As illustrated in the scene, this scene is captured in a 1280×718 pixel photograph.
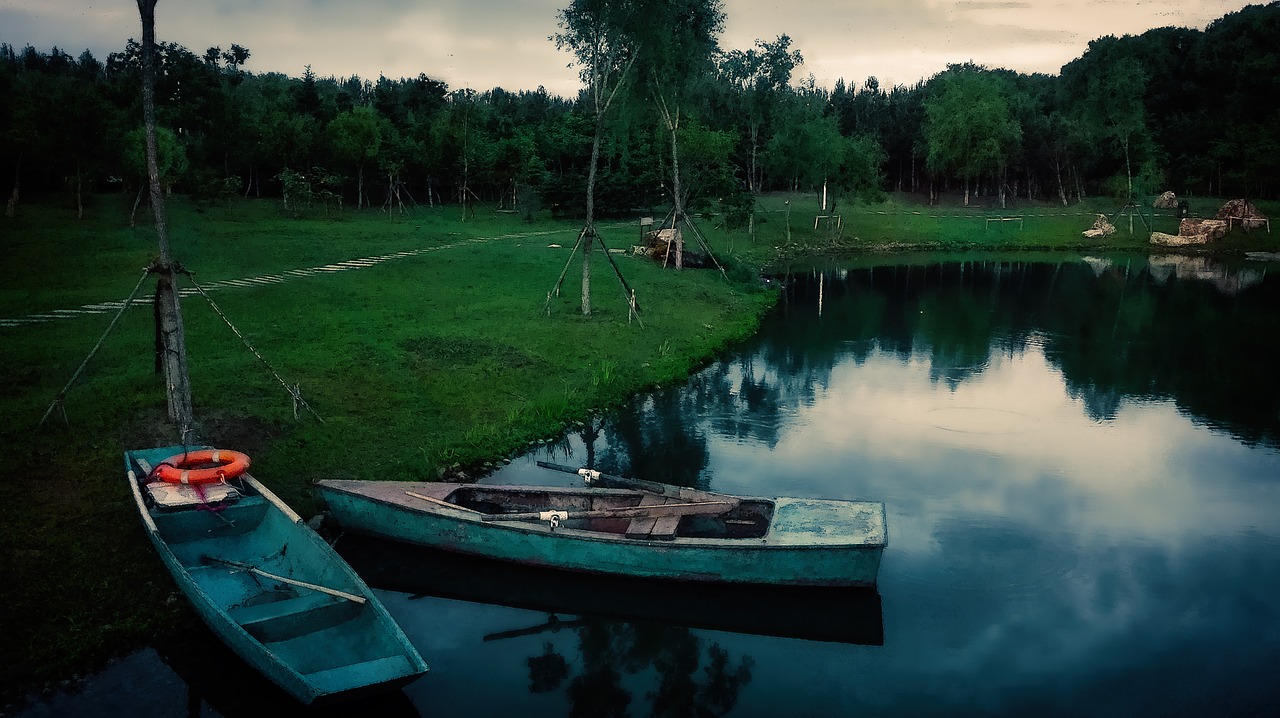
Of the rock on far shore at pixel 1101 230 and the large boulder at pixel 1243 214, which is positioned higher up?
the large boulder at pixel 1243 214

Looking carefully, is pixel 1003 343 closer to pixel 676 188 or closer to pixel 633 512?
pixel 676 188

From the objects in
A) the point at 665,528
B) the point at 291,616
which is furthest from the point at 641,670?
the point at 291,616

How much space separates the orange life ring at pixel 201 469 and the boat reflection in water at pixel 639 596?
2.53m

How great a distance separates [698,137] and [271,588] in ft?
139

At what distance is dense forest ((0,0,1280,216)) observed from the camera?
162ft

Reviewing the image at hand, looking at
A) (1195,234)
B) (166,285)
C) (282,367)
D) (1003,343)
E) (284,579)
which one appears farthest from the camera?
(1195,234)

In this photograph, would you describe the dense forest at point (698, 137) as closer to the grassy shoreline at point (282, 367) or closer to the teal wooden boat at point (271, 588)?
the grassy shoreline at point (282, 367)

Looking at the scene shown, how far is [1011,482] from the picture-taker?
20.3 meters

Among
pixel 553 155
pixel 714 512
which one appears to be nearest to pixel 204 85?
pixel 553 155

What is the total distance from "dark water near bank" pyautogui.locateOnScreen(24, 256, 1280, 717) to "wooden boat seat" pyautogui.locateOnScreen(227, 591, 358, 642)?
1.04 metres

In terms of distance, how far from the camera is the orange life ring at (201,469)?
48.8 ft

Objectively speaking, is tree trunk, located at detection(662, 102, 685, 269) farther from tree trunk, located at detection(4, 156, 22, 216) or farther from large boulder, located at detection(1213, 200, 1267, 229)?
large boulder, located at detection(1213, 200, 1267, 229)

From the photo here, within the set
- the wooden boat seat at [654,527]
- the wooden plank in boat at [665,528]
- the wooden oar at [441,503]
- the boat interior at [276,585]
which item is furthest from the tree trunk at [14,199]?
the wooden plank in boat at [665,528]

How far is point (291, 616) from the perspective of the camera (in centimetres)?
1199
